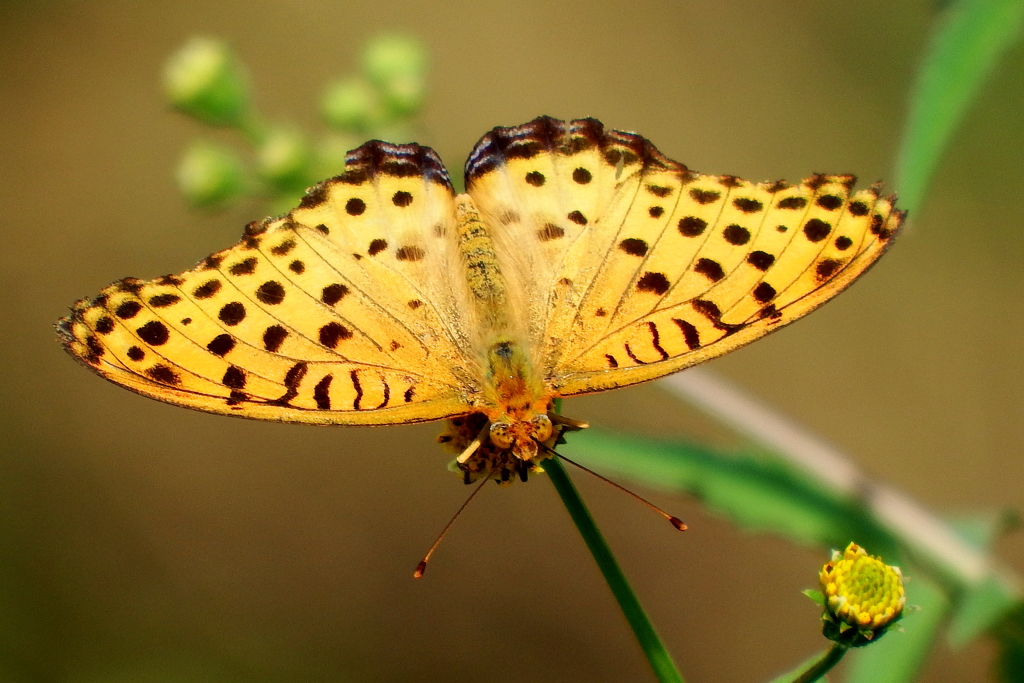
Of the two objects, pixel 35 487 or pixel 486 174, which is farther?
pixel 35 487

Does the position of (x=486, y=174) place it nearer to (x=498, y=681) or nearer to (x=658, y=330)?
(x=658, y=330)

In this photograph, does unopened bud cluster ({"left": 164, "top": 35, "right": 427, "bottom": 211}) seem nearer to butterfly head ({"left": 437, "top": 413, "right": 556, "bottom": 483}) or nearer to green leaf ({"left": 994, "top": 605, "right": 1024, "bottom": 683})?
butterfly head ({"left": 437, "top": 413, "right": 556, "bottom": 483})

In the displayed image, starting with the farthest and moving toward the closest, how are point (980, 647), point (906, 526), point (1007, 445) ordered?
1. point (1007, 445)
2. point (980, 647)
3. point (906, 526)

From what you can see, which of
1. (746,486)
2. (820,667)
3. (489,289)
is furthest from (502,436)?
(746,486)

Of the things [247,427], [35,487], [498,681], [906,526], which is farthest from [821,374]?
[35,487]

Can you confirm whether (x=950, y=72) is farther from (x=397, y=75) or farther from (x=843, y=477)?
(x=397, y=75)

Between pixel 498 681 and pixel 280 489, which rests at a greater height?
pixel 280 489

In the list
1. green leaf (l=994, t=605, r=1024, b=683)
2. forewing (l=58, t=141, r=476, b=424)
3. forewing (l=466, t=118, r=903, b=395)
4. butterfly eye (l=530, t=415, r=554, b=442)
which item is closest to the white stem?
green leaf (l=994, t=605, r=1024, b=683)
